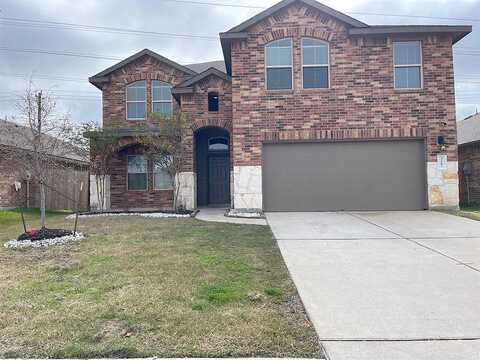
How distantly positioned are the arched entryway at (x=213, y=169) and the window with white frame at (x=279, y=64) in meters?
4.43

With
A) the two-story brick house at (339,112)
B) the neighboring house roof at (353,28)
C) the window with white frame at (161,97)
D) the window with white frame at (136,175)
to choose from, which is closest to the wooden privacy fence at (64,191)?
the window with white frame at (136,175)

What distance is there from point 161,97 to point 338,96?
25.5 feet

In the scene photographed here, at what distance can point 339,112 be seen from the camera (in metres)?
11.7

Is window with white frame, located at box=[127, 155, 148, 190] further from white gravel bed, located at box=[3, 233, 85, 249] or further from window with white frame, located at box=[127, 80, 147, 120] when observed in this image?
white gravel bed, located at box=[3, 233, 85, 249]

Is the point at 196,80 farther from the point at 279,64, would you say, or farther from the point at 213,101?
the point at 279,64

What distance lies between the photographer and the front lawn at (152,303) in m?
2.91

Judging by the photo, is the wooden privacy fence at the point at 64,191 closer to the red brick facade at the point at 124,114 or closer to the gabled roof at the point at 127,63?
the red brick facade at the point at 124,114

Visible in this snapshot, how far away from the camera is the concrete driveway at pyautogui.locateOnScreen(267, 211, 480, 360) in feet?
9.58

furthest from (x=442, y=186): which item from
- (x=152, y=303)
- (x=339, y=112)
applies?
(x=152, y=303)

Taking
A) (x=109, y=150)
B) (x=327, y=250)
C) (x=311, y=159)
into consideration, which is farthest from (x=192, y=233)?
(x=109, y=150)

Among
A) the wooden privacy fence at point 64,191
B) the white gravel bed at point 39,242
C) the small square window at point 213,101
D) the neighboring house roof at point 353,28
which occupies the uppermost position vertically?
the neighboring house roof at point 353,28

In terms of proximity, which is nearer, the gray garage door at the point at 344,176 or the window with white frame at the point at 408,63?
the gray garage door at the point at 344,176

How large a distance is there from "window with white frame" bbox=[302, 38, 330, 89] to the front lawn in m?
7.17

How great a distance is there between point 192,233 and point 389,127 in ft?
25.0
